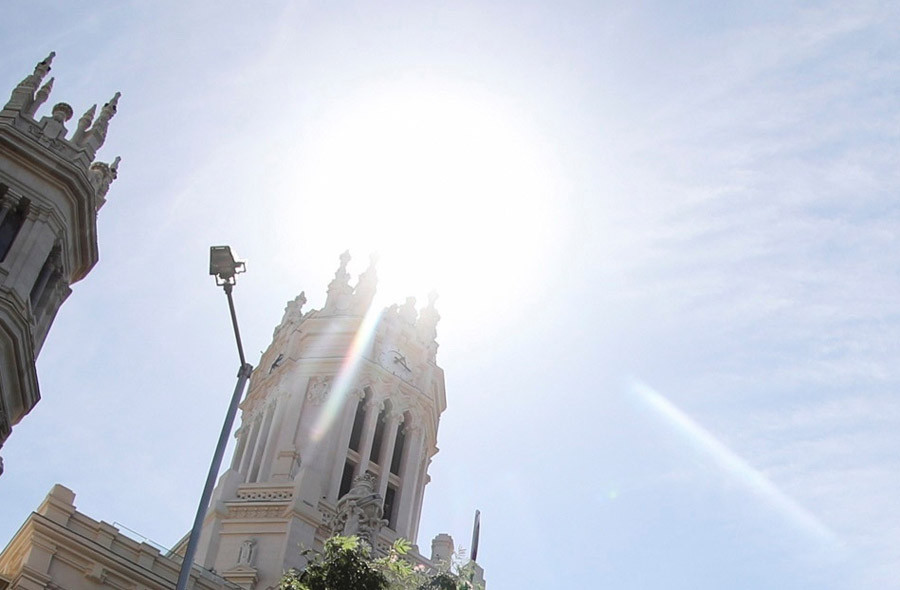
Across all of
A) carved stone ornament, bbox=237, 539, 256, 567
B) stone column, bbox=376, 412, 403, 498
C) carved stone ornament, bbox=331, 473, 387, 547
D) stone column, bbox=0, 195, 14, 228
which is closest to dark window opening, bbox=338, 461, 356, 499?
stone column, bbox=376, 412, 403, 498

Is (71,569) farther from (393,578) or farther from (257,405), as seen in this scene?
(257,405)

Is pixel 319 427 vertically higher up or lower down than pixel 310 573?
higher up

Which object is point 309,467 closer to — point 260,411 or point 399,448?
point 399,448

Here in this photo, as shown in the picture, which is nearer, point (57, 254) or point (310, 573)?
point (310, 573)

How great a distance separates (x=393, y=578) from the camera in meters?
23.1

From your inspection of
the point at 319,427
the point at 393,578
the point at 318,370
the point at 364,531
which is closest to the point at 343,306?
the point at 318,370

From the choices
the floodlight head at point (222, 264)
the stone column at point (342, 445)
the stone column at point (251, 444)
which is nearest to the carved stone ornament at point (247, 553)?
the stone column at point (342, 445)

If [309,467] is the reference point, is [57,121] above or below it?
above

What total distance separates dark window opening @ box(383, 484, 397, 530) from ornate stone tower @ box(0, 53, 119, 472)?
18.7 meters

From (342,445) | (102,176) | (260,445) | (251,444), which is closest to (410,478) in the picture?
(342,445)

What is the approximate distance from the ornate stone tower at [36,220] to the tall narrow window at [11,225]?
0.03 m

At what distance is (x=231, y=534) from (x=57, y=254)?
48.2 ft

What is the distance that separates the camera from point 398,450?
4956 cm

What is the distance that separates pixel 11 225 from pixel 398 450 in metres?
23.7
